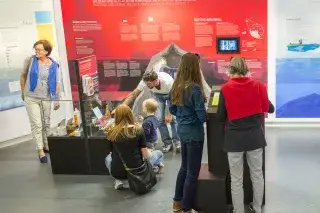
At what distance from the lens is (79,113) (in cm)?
517

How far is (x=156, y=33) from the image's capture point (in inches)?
258

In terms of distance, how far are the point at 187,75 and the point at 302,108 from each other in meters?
3.34

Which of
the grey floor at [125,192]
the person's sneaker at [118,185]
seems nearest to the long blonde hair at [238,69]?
the grey floor at [125,192]

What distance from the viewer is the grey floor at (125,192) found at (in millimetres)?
4387

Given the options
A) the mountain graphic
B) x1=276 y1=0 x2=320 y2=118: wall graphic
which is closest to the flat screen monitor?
x1=276 y1=0 x2=320 y2=118: wall graphic

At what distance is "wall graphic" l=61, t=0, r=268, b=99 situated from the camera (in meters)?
6.31

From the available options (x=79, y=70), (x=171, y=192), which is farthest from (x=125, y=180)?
(x=79, y=70)

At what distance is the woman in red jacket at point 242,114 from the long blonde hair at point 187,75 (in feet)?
0.86

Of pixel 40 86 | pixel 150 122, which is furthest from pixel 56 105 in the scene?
pixel 150 122

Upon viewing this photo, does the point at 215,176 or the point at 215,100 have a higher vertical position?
the point at 215,100

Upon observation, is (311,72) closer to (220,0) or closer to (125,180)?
(220,0)

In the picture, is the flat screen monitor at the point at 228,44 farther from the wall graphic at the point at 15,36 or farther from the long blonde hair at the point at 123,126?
the wall graphic at the point at 15,36

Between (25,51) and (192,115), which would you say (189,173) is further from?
(25,51)

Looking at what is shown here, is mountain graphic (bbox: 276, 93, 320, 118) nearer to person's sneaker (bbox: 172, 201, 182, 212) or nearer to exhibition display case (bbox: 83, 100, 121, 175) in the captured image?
exhibition display case (bbox: 83, 100, 121, 175)
